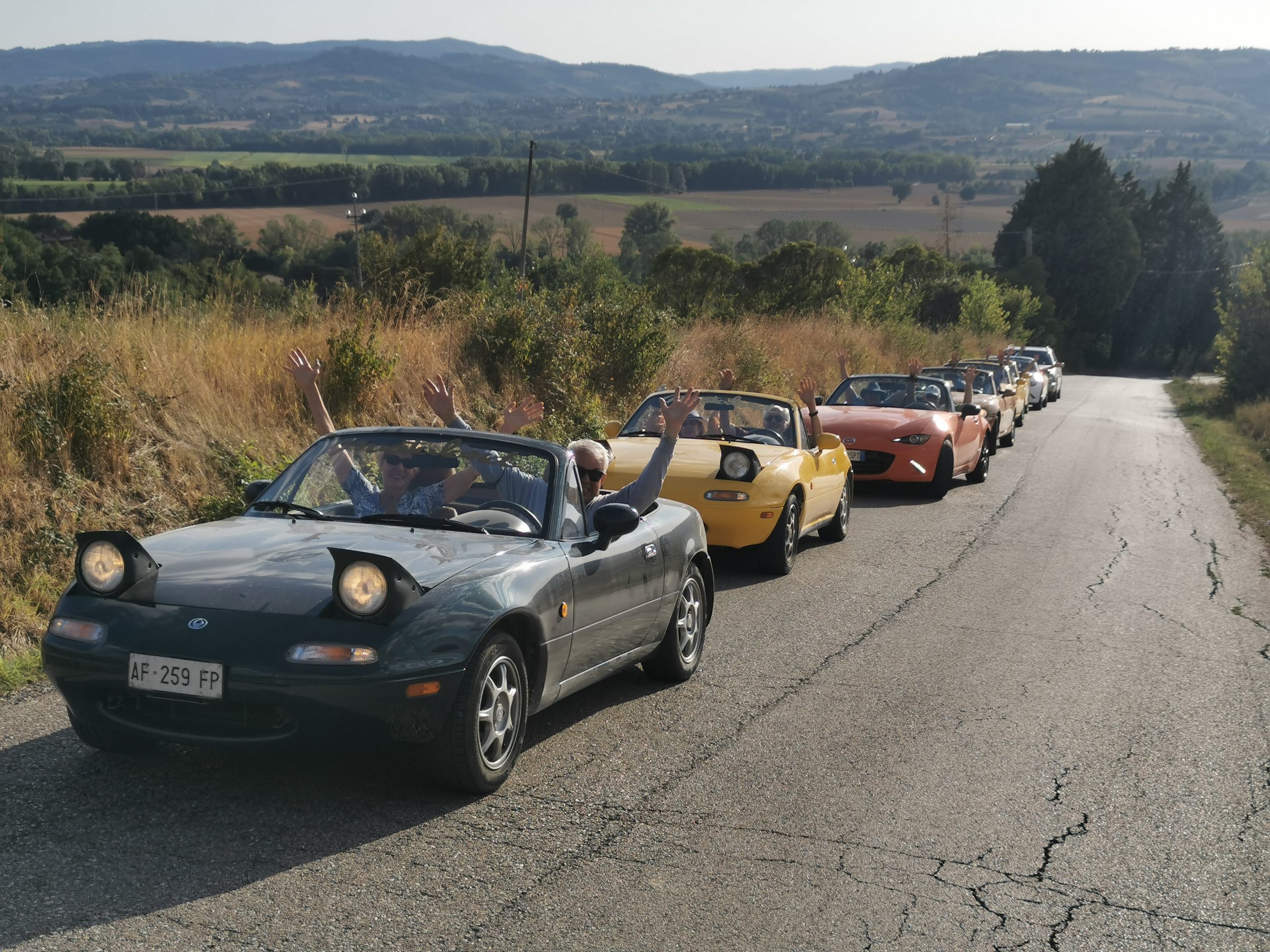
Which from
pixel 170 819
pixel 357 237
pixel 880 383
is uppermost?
pixel 170 819

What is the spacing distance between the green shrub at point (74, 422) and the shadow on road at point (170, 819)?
4.22 metres

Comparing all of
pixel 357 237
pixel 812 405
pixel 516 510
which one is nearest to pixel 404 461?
pixel 516 510

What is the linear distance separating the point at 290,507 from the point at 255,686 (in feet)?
5.20

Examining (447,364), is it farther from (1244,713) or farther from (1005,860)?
(1005,860)

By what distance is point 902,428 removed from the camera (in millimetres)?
16031

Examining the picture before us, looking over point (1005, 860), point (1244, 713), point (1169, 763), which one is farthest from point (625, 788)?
point (1244, 713)

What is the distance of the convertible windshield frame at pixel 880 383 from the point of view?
16969mm

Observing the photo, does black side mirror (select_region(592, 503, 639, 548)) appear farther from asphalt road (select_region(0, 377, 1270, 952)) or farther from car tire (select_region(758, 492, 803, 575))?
car tire (select_region(758, 492, 803, 575))

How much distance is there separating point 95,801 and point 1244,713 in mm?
5529

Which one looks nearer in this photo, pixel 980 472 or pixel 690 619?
pixel 690 619

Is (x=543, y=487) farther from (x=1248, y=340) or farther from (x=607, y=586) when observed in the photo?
(x=1248, y=340)

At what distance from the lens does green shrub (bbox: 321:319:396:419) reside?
13.0 m

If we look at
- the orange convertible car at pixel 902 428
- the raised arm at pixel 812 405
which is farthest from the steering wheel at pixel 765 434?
the orange convertible car at pixel 902 428

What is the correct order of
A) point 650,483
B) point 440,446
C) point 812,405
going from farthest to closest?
1. point 812,405
2. point 650,483
3. point 440,446
